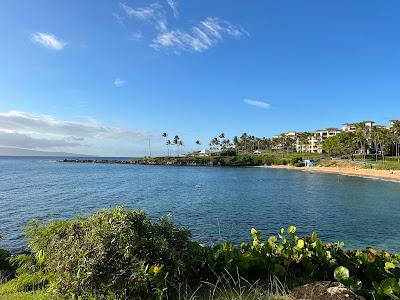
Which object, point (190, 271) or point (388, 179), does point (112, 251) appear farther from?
point (388, 179)

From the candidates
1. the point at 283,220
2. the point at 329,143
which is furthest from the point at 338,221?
the point at 329,143

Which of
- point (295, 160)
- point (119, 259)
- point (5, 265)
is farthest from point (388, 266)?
point (295, 160)

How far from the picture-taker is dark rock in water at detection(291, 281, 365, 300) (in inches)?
184

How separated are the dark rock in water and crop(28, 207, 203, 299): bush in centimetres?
187

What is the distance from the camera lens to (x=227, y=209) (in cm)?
3891

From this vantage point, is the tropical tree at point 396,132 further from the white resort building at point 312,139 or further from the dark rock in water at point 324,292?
the dark rock in water at point 324,292

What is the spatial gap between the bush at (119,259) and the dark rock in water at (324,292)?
6.14 ft

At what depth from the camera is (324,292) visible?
4.88m

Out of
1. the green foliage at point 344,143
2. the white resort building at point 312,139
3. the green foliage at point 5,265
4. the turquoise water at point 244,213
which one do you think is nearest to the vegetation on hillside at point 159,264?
the green foliage at point 5,265

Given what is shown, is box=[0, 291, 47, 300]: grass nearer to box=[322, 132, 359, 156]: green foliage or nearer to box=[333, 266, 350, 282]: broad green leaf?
box=[333, 266, 350, 282]: broad green leaf

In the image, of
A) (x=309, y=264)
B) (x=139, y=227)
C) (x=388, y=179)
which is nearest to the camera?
(x=139, y=227)

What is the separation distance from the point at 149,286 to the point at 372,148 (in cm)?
15879

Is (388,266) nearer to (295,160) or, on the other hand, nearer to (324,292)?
(324,292)

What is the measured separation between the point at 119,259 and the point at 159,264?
618 mm
